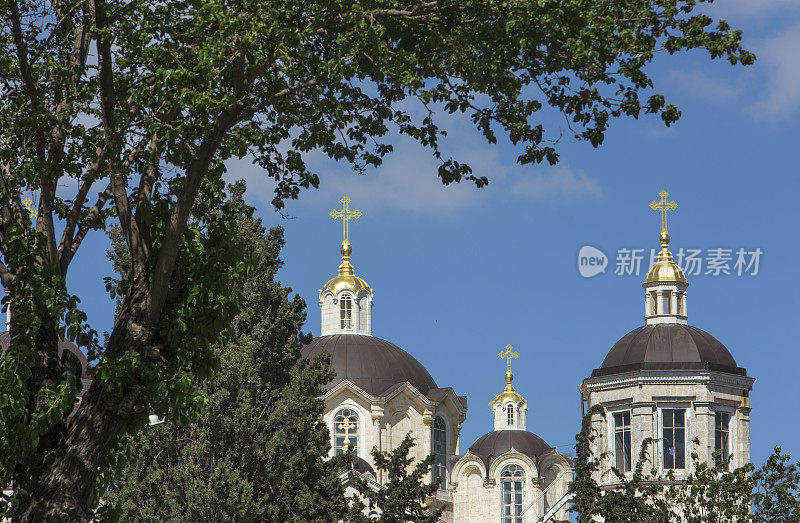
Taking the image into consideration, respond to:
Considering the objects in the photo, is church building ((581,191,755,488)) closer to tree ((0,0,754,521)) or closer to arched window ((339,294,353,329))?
arched window ((339,294,353,329))

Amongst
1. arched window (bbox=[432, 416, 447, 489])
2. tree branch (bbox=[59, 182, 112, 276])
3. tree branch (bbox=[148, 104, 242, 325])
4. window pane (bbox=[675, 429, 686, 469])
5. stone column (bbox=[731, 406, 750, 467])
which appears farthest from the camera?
arched window (bbox=[432, 416, 447, 489])

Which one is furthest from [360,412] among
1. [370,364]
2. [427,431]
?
[427,431]

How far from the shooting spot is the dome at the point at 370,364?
6166cm

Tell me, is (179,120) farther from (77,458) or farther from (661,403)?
(661,403)

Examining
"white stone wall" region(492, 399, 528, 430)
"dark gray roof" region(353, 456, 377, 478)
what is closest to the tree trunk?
"dark gray roof" region(353, 456, 377, 478)

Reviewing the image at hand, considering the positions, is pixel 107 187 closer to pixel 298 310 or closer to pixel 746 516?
pixel 298 310

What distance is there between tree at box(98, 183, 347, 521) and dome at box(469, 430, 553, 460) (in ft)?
107

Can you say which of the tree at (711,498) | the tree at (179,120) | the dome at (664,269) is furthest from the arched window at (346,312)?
the tree at (179,120)

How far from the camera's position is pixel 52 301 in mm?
15102

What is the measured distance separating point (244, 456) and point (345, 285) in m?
35.1

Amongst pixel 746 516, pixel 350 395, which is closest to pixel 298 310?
pixel 746 516

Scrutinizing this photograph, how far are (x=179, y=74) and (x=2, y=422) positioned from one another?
383 centimetres

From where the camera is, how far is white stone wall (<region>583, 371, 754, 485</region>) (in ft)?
157

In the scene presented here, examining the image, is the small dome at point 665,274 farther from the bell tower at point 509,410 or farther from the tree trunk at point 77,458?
the tree trunk at point 77,458
